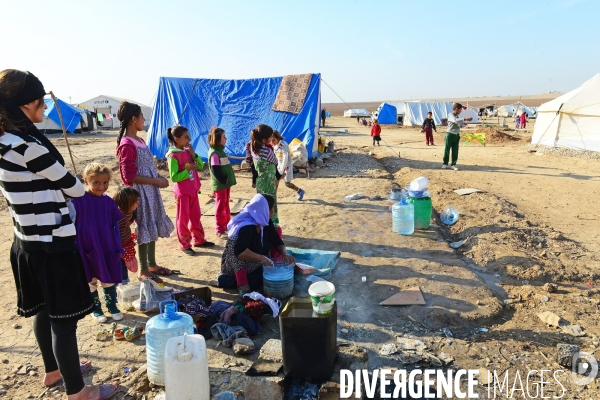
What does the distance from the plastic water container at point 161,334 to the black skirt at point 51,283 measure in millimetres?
481

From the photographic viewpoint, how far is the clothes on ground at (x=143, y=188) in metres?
4.13

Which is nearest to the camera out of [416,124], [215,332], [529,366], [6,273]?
[529,366]

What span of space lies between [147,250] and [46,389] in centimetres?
182

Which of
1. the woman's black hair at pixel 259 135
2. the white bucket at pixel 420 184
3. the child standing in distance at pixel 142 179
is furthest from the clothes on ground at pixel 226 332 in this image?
the white bucket at pixel 420 184

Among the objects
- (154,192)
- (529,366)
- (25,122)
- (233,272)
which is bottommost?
(529,366)

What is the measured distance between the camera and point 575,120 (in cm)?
1528

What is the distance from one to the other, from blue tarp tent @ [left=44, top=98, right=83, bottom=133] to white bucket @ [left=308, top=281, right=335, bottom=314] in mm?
25517

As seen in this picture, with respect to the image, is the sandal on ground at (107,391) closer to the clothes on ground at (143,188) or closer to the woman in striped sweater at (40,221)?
the woman in striped sweater at (40,221)

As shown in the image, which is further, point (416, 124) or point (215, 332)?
point (416, 124)

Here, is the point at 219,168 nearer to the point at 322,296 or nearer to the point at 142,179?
the point at 142,179

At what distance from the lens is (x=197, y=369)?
2.49m

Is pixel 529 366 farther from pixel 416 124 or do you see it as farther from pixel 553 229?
pixel 416 124

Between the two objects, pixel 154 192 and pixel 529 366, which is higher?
pixel 154 192

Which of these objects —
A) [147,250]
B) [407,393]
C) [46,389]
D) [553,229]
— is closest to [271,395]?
[407,393]
